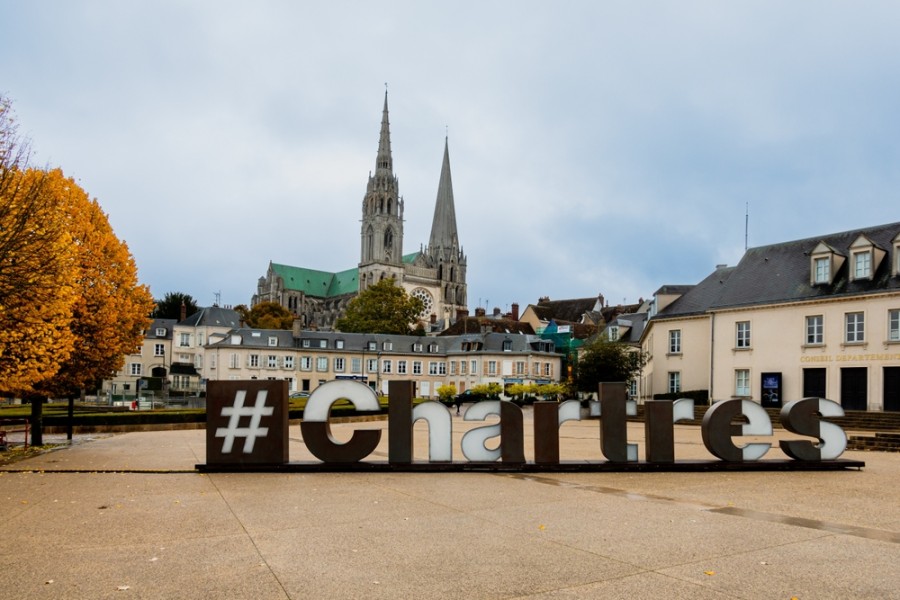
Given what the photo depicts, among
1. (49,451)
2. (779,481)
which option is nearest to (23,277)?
(49,451)

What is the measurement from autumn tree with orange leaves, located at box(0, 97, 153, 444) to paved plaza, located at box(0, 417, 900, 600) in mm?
4220

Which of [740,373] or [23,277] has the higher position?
[23,277]

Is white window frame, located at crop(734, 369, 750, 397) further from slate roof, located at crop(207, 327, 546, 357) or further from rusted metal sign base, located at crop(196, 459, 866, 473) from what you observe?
slate roof, located at crop(207, 327, 546, 357)

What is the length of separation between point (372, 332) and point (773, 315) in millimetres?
59005

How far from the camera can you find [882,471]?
1770 cm

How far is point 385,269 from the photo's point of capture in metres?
154

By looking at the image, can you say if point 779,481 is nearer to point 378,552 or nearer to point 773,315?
point 378,552

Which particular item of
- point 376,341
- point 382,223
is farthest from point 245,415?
point 382,223

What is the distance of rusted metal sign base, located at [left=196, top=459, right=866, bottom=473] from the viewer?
658 inches

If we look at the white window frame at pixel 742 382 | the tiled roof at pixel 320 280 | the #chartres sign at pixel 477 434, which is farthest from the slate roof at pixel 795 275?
the tiled roof at pixel 320 280

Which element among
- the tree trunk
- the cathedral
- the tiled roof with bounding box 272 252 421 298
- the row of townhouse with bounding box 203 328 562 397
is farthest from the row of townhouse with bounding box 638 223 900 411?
the tiled roof with bounding box 272 252 421 298

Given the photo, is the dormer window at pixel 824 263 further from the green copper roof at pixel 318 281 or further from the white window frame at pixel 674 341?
the green copper roof at pixel 318 281

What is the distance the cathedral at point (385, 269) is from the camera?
156875 millimetres

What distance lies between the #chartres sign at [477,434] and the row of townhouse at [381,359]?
57886 mm
